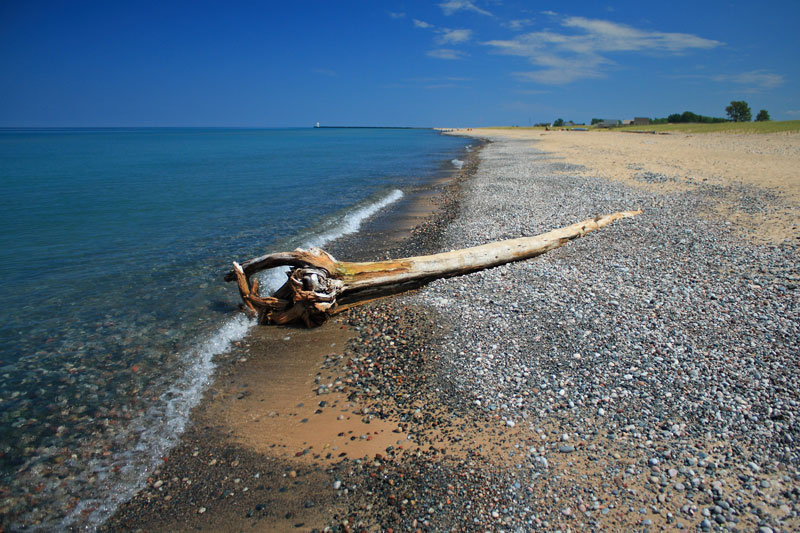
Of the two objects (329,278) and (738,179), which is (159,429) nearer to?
(329,278)

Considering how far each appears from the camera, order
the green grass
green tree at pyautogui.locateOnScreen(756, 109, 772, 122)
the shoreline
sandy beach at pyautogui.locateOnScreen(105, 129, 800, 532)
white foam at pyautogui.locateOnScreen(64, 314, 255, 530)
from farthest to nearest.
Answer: green tree at pyautogui.locateOnScreen(756, 109, 772, 122) < the green grass < white foam at pyautogui.locateOnScreen(64, 314, 255, 530) < the shoreline < sandy beach at pyautogui.locateOnScreen(105, 129, 800, 532)

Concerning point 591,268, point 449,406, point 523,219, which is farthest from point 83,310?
point 523,219

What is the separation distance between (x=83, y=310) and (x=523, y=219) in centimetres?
Result: 1223

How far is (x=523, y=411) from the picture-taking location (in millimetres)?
5176

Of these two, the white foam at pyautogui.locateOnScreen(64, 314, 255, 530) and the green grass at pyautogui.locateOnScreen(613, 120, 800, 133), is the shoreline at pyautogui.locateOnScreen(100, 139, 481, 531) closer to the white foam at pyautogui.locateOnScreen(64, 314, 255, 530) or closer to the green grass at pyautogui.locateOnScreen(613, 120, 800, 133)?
the white foam at pyautogui.locateOnScreen(64, 314, 255, 530)

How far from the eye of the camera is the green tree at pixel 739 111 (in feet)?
290

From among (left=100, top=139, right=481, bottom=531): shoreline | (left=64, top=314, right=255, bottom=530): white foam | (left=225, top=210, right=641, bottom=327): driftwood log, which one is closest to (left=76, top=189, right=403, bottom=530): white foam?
(left=64, top=314, right=255, bottom=530): white foam

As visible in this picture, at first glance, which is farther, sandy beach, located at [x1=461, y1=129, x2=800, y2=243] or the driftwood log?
sandy beach, located at [x1=461, y1=129, x2=800, y2=243]

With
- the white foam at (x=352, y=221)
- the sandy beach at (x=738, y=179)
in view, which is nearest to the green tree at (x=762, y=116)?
the sandy beach at (x=738, y=179)

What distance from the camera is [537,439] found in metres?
4.74

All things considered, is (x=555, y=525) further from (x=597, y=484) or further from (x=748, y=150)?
(x=748, y=150)

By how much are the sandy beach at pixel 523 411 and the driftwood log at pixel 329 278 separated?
366 millimetres

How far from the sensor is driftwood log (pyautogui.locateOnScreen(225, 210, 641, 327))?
8055mm

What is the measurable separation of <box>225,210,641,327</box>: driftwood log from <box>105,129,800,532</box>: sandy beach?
37cm
